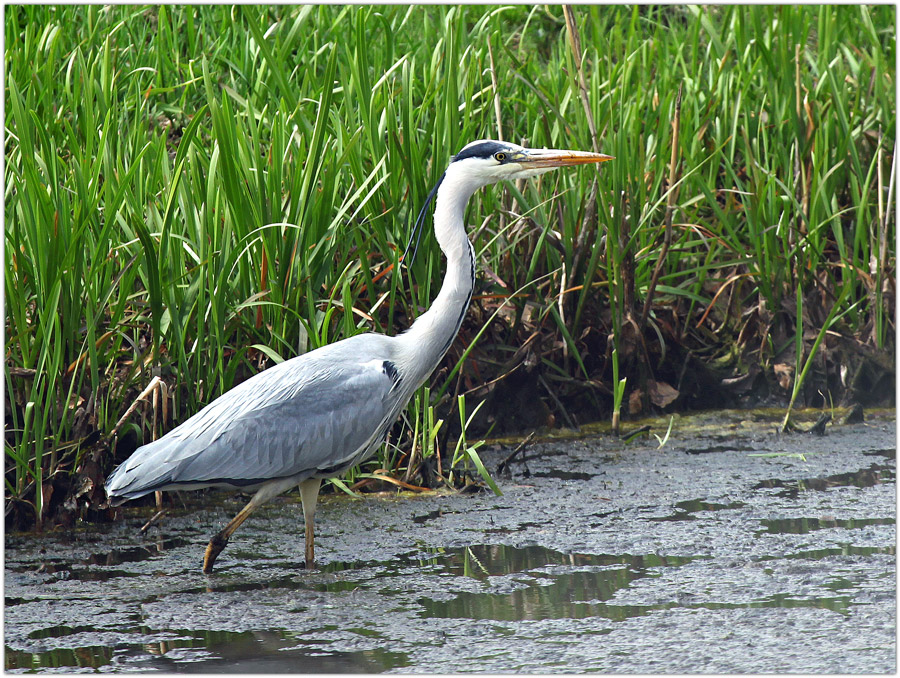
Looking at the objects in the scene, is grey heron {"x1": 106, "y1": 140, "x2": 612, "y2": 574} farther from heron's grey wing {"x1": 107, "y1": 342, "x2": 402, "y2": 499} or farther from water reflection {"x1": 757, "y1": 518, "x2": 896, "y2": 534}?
water reflection {"x1": 757, "y1": 518, "x2": 896, "y2": 534}

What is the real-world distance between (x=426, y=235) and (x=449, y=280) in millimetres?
601

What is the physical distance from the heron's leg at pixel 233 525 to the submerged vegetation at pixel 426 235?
596 millimetres

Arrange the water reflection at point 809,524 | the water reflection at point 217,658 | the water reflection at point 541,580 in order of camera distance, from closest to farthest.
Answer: the water reflection at point 217,658 < the water reflection at point 541,580 < the water reflection at point 809,524

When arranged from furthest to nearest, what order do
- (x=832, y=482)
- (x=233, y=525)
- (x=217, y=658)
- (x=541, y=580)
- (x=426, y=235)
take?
(x=426, y=235) → (x=832, y=482) → (x=233, y=525) → (x=541, y=580) → (x=217, y=658)

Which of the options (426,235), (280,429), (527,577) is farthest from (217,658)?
(426,235)

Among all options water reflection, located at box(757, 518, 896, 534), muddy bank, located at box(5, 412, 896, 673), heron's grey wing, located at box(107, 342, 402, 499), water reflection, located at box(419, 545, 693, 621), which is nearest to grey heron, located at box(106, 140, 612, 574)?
heron's grey wing, located at box(107, 342, 402, 499)

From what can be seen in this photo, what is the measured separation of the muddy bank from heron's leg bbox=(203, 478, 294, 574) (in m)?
0.07

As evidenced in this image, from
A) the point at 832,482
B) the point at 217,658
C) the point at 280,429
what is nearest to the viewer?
the point at 217,658

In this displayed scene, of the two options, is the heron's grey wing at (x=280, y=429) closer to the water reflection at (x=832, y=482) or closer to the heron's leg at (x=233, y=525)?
the heron's leg at (x=233, y=525)

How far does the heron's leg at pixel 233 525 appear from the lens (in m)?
3.57

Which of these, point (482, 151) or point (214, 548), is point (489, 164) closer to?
point (482, 151)

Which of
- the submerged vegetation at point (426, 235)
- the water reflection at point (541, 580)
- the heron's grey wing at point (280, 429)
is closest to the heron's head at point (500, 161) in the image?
the submerged vegetation at point (426, 235)

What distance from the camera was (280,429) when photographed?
3.71 meters

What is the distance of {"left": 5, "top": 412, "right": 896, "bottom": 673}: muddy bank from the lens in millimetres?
2967
